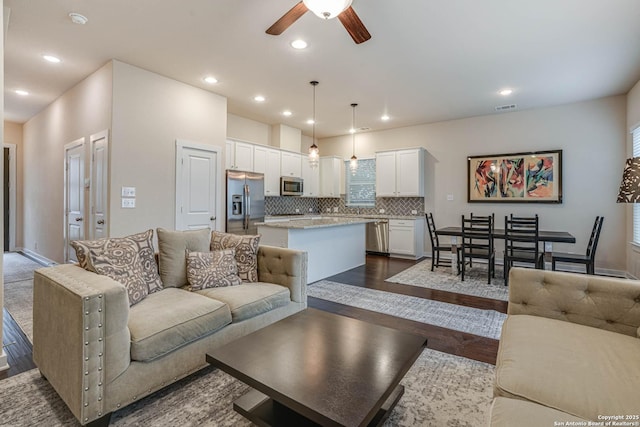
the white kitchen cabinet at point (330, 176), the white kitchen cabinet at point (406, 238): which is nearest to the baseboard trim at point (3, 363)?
the white kitchen cabinet at point (406, 238)

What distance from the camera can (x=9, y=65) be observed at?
13.4 ft

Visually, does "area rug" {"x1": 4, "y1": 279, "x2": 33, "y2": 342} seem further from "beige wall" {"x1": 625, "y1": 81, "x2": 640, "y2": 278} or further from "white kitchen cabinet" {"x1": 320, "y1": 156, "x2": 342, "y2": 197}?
"beige wall" {"x1": 625, "y1": 81, "x2": 640, "y2": 278}

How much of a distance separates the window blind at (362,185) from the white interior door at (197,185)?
12.5 ft

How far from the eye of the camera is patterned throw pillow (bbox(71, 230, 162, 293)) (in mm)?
2059

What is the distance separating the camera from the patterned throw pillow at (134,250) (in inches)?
81.0

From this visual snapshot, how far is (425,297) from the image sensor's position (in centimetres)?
395

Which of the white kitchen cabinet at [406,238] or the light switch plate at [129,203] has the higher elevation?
the light switch plate at [129,203]

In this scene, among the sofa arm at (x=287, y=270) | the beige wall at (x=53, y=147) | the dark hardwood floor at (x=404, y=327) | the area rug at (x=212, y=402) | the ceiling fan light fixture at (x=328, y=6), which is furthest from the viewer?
the beige wall at (x=53, y=147)

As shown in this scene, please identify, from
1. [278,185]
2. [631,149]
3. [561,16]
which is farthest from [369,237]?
[561,16]

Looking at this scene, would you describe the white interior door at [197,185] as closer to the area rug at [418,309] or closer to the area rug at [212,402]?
the area rug at [418,309]

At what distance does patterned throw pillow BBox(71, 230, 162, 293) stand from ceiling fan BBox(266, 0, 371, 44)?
1984mm

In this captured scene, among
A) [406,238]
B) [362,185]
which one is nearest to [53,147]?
[362,185]

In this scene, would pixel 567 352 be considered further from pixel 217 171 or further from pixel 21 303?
pixel 21 303

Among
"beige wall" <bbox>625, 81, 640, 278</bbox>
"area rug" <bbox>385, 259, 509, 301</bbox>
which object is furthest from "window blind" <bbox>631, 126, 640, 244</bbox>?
"area rug" <bbox>385, 259, 509, 301</bbox>
